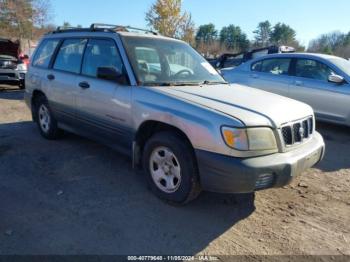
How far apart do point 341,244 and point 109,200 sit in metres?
2.32

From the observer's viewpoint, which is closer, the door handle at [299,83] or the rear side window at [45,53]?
the rear side window at [45,53]

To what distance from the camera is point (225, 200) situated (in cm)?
387

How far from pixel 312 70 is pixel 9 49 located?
37.1 ft

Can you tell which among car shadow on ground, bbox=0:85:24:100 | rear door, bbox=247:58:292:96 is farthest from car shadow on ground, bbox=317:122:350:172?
car shadow on ground, bbox=0:85:24:100

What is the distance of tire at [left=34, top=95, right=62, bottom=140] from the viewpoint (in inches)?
225

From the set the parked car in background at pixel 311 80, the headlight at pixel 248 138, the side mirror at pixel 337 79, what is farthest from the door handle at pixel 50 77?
the side mirror at pixel 337 79

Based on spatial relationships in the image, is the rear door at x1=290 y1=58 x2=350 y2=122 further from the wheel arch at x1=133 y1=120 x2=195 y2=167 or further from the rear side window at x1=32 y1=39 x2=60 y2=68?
the rear side window at x1=32 y1=39 x2=60 y2=68

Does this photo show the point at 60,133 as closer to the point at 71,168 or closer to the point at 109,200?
the point at 71,168

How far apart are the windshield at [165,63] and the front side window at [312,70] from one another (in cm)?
316

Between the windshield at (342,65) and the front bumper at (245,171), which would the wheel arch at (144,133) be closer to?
the front bumper at (245,171)

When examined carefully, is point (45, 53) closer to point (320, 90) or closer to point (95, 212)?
point (95, 212)

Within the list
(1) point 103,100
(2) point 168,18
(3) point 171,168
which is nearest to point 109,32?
(1) point 103,100

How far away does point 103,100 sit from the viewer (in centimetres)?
432

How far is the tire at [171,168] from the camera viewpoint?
3391 millimetres
